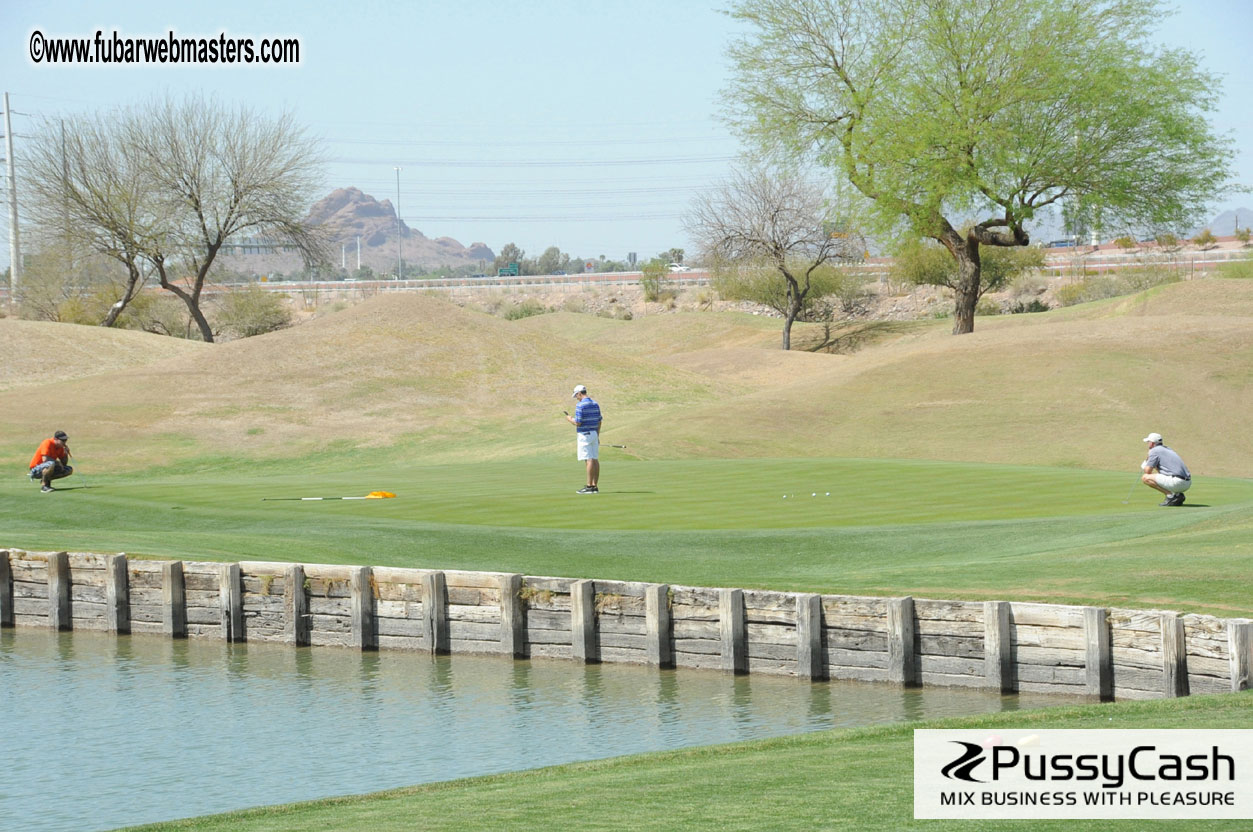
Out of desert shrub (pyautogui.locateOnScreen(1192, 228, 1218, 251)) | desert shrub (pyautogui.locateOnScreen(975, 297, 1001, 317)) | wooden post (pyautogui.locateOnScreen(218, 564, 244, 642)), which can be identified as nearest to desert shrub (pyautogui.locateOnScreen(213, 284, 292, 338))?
desert shrub (pyautogui.locateOnScreen(975, 297, 1001, 317))

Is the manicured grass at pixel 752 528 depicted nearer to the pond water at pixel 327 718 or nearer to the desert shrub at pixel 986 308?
the pond water at pixel 327 718

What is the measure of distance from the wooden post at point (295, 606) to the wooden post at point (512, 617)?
9.99ft

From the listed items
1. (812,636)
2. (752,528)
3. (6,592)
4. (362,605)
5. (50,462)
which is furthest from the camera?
(50,462)

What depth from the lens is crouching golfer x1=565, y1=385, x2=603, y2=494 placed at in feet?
92.5

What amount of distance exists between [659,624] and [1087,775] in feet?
29.0

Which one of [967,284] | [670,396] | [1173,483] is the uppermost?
[967,284]

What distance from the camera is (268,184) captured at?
8488cm

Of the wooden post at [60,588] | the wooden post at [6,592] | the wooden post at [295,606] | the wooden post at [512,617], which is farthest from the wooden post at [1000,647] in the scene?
the wooden post at [6,592]

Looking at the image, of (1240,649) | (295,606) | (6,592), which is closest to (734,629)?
(1240,649)

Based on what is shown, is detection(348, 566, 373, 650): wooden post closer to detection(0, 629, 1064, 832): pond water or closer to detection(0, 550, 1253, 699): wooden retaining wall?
detection(0, 550, 1253, 699): wooden retaining wall

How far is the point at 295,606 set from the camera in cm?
1906

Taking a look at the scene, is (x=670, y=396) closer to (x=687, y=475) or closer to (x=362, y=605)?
(x=687, y=475)

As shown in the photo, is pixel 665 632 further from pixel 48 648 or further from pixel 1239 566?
pixel 48 648

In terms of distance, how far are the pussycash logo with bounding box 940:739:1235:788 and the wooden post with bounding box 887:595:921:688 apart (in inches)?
249
